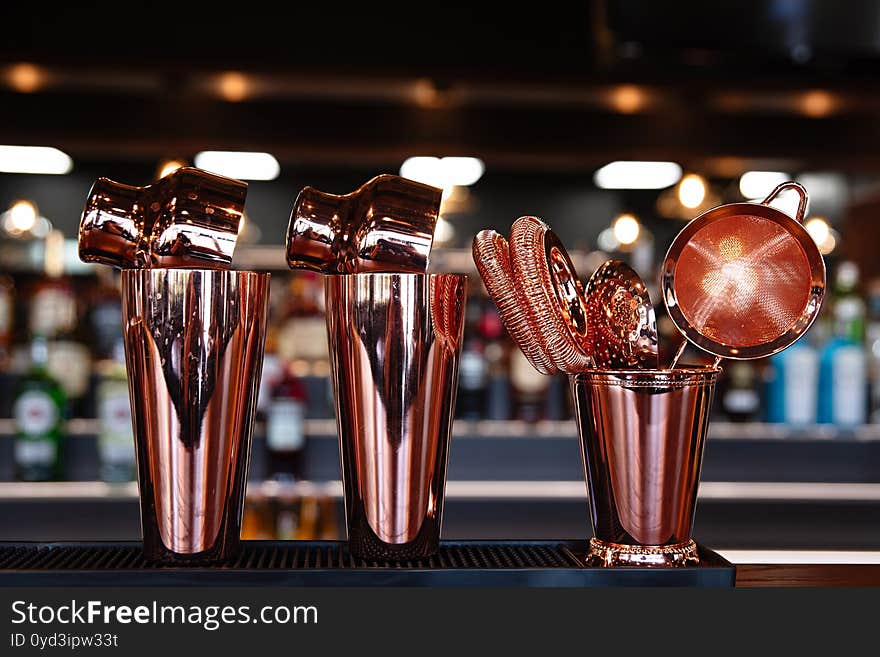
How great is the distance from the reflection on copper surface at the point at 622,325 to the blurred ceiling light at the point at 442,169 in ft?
5.79

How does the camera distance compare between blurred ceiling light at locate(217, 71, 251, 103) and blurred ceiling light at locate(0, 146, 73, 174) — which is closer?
blurred ceiling light at locate(217, 71, 251, 103)

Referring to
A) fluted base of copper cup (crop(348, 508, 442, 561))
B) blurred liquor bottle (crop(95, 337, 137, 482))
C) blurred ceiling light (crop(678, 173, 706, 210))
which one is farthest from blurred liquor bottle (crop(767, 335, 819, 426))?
fluted base of copper cup (crop(348, 508, 442, 561))

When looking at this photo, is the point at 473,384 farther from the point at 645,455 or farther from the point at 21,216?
the point at 645,455

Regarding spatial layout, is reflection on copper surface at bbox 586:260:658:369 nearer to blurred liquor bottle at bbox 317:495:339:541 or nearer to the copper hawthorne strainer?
the copper hawthorne strainer

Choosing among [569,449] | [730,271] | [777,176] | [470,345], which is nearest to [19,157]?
[470,345]

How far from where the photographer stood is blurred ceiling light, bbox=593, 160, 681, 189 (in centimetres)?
276

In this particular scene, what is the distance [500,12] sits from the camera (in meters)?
2.16

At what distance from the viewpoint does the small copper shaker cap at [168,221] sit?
575 mm

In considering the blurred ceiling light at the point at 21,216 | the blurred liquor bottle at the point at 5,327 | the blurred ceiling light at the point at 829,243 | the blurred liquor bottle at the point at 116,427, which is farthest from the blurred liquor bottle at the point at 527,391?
the blurred ceiling light at the point at 21,216

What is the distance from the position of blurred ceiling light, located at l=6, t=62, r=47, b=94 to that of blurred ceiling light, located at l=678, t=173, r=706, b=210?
64.9 inches

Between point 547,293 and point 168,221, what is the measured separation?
0.24 metres

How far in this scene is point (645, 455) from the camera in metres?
0.57

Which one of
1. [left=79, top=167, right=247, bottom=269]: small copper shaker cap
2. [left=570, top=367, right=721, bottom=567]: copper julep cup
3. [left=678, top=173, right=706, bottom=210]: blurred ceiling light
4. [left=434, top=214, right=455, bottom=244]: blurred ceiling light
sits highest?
[left=678, top=173, right=706, bottom=210]: blurred ceiling light

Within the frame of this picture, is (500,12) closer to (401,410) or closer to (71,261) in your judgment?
(71,261)
